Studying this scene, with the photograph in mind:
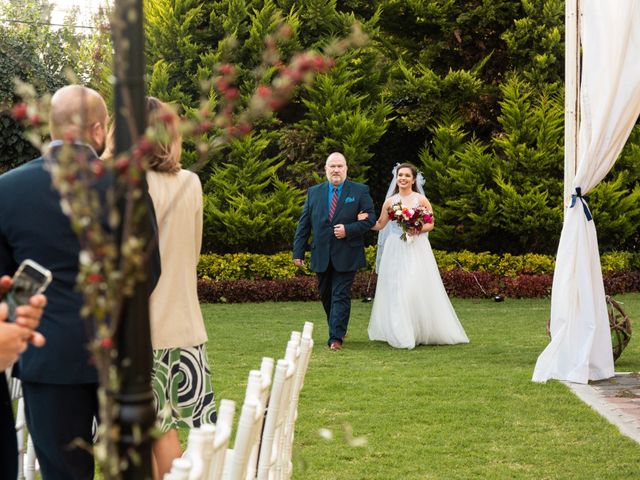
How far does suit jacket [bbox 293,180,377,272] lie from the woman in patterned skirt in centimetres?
613

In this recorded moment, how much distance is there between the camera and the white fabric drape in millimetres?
8664

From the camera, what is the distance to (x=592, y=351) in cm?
901

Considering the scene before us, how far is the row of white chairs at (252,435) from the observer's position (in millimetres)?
1920

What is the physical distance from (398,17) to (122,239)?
19.8 metres

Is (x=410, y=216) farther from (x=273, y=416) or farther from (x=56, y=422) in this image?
(x=273, y=416)

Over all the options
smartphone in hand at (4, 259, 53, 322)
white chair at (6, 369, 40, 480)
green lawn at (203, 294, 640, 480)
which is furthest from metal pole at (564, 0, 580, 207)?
smartphone in hand at (4, 259, 53, 322)

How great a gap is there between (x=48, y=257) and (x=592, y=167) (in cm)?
630

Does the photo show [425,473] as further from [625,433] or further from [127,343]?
[127,343]

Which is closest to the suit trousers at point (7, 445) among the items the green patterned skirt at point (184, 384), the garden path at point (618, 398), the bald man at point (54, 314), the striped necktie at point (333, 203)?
the bald man at point (54, 314)

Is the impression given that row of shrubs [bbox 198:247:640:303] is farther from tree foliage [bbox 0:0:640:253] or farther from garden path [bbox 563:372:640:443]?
garden path [bbox 563:372:640:443]

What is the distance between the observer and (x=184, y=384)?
194 inches

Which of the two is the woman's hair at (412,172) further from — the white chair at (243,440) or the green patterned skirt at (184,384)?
the white chair at (243,440)

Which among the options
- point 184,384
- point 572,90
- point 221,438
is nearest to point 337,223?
point 572,90

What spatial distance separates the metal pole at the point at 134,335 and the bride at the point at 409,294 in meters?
10.0
